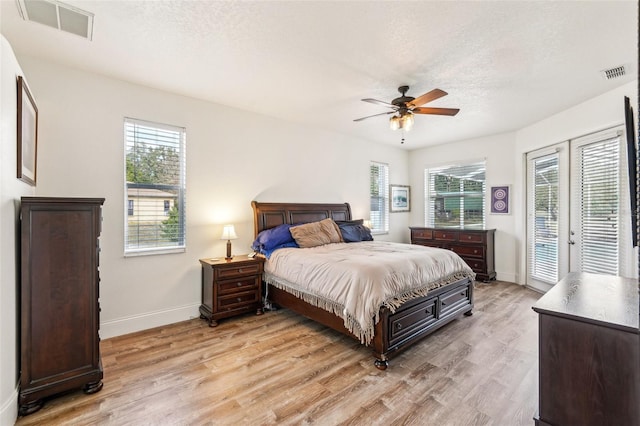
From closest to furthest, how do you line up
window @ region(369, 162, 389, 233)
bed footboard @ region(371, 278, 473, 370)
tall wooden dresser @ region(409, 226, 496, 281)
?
bed footboard @ region(371, 278, 473, 370) < tall wooden dresser @ region(409, 226, 496, 281) < window @ region(369, 162, 389, 233)

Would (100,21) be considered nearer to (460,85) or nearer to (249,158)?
(249,158)

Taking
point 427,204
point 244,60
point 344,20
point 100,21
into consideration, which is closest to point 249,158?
point 244,60

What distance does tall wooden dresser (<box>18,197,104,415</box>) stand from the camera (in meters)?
1.89

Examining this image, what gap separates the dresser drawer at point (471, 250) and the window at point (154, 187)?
4908 mm

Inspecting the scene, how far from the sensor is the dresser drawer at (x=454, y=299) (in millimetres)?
3113

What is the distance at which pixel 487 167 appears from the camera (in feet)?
18.4

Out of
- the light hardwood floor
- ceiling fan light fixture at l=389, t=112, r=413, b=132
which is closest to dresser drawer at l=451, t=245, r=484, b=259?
the light hardwood floor

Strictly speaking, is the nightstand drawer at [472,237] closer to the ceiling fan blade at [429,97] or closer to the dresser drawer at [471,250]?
the dresser drawer at [471,250]

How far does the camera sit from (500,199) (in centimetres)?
544

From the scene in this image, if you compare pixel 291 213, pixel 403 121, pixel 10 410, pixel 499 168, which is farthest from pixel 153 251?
pixel 499 168

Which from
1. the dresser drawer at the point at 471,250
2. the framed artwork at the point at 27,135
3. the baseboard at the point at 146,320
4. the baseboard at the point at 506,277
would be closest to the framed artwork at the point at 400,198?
the dresser drawer at the point at 471,250

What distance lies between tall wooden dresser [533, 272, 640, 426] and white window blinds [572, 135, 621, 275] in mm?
2503

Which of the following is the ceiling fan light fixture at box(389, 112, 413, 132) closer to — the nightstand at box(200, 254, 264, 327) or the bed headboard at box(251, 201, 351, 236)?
the bed headboard at box(251, 201, 351, 236)

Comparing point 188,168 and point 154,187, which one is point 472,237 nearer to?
point 188,168
